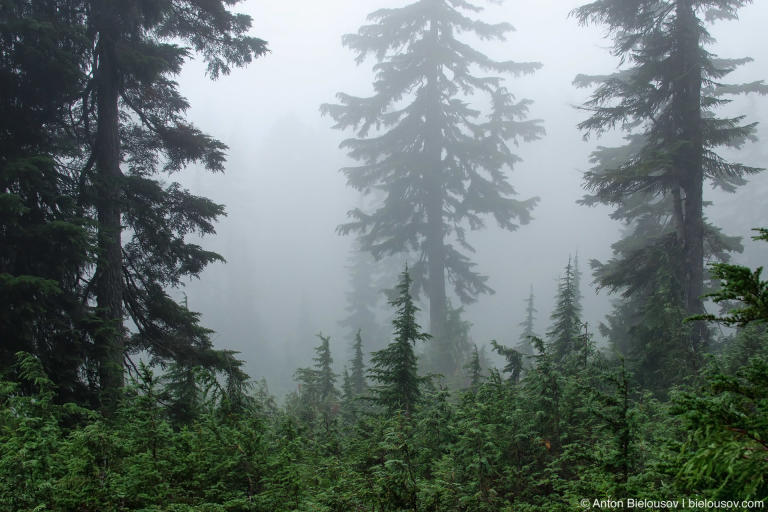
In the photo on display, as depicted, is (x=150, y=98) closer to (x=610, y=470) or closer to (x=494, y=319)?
(x=610, y=470)

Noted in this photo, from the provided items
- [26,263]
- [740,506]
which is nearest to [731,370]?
[740,506]

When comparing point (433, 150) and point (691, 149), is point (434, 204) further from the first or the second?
point (691, 149)

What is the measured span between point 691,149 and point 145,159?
14.7 metres

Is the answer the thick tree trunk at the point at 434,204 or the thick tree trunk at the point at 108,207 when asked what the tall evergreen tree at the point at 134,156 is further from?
the thick tree trunk at the point at 434,204

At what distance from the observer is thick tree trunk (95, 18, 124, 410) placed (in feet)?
27.0

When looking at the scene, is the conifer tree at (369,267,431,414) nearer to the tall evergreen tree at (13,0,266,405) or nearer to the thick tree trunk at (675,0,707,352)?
the tall evergreen tree at (13,0,266,405)

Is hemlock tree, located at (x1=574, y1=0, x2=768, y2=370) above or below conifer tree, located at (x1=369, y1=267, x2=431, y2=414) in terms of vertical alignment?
above

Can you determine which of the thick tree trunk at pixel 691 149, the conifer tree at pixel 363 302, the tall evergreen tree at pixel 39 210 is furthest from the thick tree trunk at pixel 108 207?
the conifer tree at pixel 363 302

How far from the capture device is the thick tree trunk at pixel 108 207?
8216 millimetres

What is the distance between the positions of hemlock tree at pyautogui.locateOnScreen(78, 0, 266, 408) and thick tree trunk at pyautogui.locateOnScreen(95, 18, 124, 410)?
19 millimetres

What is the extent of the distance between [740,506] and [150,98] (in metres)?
12.4

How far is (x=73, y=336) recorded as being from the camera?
7.79 metres

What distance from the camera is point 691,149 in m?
11.9

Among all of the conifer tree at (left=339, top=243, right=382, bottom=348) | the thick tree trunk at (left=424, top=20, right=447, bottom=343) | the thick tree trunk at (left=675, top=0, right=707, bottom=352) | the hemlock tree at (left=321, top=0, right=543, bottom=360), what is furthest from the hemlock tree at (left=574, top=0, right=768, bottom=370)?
the conifer tree at (left=339, top=243, right=382, bottom=348)
